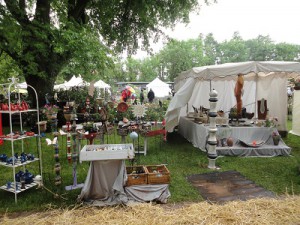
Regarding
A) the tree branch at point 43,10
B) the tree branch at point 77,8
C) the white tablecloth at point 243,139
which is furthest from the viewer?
the tree branch at point 77,8

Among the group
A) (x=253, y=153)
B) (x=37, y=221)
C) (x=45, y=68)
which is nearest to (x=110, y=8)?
(x=45, y=68)

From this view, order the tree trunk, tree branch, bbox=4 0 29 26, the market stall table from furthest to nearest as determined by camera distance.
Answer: the tree trunk
tree branch, bbox=4 0 29 26
the market stall table

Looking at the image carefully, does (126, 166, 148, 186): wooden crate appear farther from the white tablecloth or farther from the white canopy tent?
the white canopy tent

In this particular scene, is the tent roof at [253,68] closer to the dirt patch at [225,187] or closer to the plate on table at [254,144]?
the plate on table at [254,144]

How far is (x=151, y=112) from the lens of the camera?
32.1 feet

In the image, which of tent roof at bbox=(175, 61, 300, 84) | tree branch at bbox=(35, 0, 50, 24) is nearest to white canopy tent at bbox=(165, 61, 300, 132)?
tent roof at bbox=(175, 61, 300, 84)

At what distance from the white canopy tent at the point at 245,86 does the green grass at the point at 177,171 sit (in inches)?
42.7

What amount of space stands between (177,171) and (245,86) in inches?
213

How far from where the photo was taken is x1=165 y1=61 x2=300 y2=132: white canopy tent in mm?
6395

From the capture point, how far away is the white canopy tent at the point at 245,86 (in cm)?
639

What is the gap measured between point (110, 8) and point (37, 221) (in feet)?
32.3

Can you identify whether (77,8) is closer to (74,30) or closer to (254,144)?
(74,30)

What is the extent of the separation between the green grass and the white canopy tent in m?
1.08

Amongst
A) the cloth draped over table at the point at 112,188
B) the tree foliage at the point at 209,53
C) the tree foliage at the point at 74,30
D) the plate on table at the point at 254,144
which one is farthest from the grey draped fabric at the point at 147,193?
the tree foliage at the point at 209,53
